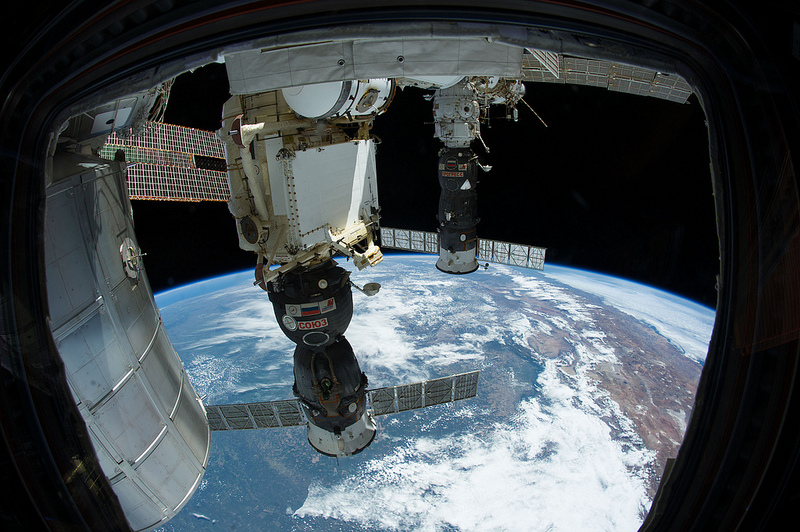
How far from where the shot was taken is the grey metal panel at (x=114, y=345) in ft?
6.75

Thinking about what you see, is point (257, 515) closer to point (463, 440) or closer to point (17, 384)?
point (463, 440)

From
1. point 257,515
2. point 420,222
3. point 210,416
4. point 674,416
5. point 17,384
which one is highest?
point 17,384

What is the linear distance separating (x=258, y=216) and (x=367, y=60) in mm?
3267

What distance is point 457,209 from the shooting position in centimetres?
1084

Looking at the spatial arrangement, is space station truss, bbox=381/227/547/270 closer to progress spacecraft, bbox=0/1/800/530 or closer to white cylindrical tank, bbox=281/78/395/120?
white cylindrical tank, bbox=281/78/395/120

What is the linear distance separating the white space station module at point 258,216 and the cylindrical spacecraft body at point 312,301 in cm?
2

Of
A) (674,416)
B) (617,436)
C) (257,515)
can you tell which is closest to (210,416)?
(257,515)

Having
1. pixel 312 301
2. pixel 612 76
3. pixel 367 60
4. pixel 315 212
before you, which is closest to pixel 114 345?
pixel 367 60

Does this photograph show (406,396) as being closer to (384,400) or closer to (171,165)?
(384,400)

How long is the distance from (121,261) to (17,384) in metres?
1.10

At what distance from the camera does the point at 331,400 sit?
577 cm

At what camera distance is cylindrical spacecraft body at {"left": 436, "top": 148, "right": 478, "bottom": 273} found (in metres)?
10.4

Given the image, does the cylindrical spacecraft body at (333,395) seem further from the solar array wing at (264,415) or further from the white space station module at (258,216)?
the solar array wing at (264,415)

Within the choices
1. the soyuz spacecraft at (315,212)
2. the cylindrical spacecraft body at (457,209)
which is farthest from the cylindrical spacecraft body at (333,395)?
the cylindrical spacecraft body at (457,209)
